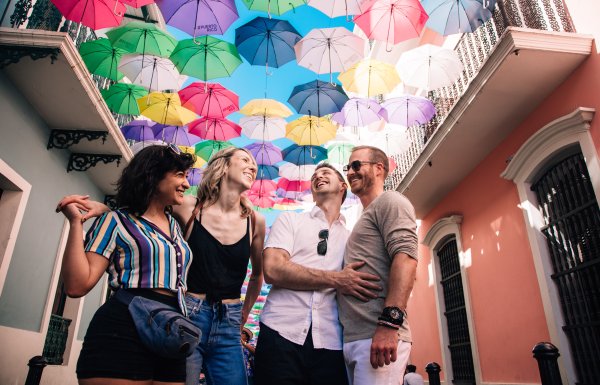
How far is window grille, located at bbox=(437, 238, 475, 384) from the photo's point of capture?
8734 mm

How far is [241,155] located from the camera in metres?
2.98

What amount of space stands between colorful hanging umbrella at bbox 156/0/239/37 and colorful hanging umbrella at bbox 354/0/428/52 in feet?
7.36

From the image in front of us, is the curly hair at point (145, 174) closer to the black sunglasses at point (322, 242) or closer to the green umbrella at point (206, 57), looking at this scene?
the black sunglasses at point (322, 242)

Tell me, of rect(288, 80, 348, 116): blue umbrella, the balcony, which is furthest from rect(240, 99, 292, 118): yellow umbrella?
the balcony

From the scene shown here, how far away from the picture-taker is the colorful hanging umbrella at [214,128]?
9734 millimetres

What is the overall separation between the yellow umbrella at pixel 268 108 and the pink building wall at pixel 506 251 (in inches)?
170

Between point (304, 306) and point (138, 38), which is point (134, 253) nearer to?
point (304, 306)

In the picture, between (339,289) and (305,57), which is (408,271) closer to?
(339,289)

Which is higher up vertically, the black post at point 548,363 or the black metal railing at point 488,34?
the black metal railing at point 488,34

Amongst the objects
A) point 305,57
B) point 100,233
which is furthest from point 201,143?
Result: point 100,233

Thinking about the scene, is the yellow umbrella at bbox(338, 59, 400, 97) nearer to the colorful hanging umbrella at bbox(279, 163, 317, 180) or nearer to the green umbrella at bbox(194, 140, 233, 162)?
the colorful hanging umbrella at bbox(279, 163, 317, 180)

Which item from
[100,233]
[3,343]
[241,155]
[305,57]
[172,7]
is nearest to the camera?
[100,233]

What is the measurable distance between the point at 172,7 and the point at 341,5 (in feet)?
9.50

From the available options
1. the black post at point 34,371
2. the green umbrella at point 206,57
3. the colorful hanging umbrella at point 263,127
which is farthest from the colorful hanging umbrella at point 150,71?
the black post at point 34,371
